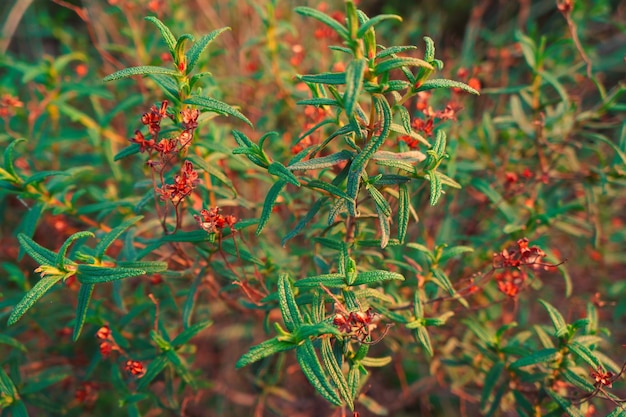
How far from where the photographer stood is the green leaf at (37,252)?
1478 millimetres

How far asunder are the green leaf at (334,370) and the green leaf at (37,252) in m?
A: 0.81

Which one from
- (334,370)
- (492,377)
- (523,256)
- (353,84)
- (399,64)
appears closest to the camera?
(353,84)

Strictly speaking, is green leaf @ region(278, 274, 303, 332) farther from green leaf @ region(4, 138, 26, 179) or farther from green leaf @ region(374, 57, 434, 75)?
green leaf @ region(4, 138, 26, 179)

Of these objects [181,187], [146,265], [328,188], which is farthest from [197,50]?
[146,265]

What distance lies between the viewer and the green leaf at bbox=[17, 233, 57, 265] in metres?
1.48

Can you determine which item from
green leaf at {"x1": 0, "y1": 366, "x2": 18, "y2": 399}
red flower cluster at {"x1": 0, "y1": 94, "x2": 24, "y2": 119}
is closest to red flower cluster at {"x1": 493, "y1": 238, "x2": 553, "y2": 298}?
green leaf at {"x1": 0, "y1": 366, "x2": 18, "y2": 399}

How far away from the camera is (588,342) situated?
1.72 m

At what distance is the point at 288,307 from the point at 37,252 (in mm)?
756

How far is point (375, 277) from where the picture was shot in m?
1.45

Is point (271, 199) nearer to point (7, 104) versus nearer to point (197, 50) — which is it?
point (197, 50)

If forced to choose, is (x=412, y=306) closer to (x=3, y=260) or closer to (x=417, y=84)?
(x=417, y=84)

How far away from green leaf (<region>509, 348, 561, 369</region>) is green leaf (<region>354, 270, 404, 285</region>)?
1.95ft

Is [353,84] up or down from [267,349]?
up

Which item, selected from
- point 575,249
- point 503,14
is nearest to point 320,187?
point 575,249
